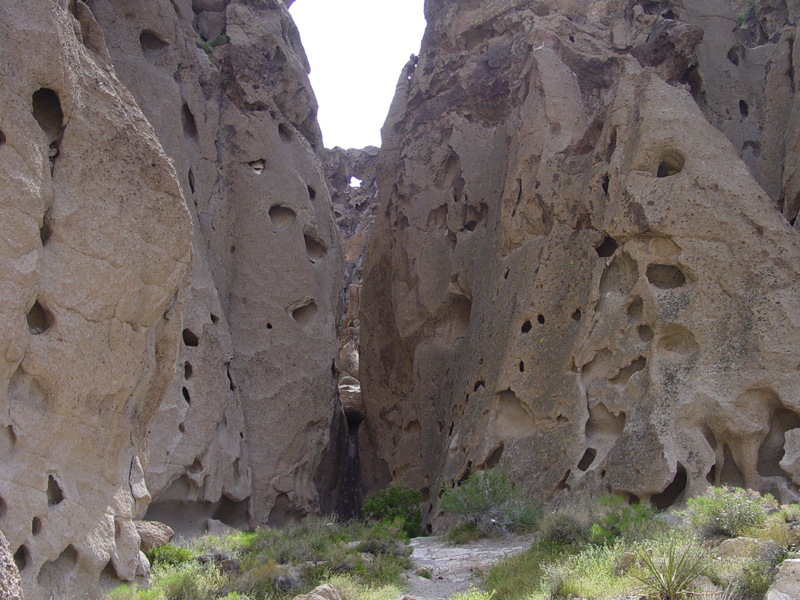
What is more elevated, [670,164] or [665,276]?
[670,164]

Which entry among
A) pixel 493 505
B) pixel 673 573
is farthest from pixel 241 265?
pixel 673 573

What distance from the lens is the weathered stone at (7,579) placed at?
13.2 ft

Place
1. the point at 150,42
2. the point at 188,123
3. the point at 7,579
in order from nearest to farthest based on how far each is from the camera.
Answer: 1. the point at 7,579
2. the point at 150,42
3. the point at 188,123

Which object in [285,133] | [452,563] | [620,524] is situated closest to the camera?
[620,524]

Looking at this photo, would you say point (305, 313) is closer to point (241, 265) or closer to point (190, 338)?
point (241, 265)

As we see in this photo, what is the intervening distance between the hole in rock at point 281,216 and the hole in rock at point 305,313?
6.21 feet

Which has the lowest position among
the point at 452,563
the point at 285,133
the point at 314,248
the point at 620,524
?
the point at 452,563

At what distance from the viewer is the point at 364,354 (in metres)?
22.0

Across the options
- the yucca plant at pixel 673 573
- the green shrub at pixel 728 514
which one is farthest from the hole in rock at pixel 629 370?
the yucca plant at pixel 673 573

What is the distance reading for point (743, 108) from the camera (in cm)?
1822

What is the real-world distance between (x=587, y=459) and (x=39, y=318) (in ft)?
27.2

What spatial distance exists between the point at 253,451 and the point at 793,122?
12.1 metres

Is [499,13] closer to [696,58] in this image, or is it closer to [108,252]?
[696,58]

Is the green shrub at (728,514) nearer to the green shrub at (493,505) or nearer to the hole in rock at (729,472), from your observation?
the hole in rock at (729,472)
